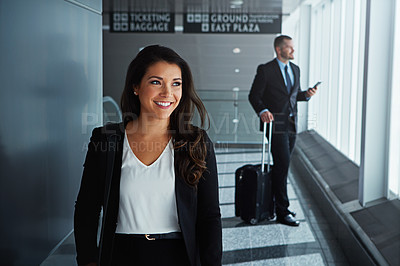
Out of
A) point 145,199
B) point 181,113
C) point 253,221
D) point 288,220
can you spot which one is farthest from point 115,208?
point 288,220

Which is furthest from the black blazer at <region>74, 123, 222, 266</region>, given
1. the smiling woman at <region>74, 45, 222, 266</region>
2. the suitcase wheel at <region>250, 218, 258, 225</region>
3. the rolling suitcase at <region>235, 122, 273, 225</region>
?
the suitcase wheel at <region>250, 218, 258, 225</region>

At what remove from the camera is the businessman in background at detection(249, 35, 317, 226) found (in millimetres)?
4559

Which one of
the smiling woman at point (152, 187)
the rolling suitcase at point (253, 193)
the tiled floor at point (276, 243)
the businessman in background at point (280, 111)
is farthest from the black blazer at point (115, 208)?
the businessman in background at point (280, 111)

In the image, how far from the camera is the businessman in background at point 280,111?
456 cm

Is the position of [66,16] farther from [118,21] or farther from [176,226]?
[118,21]

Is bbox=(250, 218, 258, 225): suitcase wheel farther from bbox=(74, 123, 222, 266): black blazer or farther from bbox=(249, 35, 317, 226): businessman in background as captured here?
bbox=(74, 123, 222, 266): black blazer

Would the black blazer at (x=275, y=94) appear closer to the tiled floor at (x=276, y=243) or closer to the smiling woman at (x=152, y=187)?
the tiled floor at (x=276, y=243)

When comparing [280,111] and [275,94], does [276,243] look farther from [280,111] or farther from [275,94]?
[275,94]

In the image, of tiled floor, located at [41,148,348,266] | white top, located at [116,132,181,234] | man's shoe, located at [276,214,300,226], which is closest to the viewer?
white top, located at [116,132,181,234]

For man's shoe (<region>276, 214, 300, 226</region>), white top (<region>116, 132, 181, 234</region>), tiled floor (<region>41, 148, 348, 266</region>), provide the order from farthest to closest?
1. man's shoe (<region>276, 214, 300, 226</region>)
2. tiled floor (<region>41, 148, 348, 266</region>)
3. white top (<region>116, 132, 181, 234</region>)

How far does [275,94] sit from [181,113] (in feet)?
9.52

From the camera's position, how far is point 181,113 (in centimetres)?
190

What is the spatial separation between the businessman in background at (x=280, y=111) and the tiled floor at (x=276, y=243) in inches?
9.6

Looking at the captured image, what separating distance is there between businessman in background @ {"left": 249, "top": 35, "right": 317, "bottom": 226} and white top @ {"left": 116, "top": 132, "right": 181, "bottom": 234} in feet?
9.86
